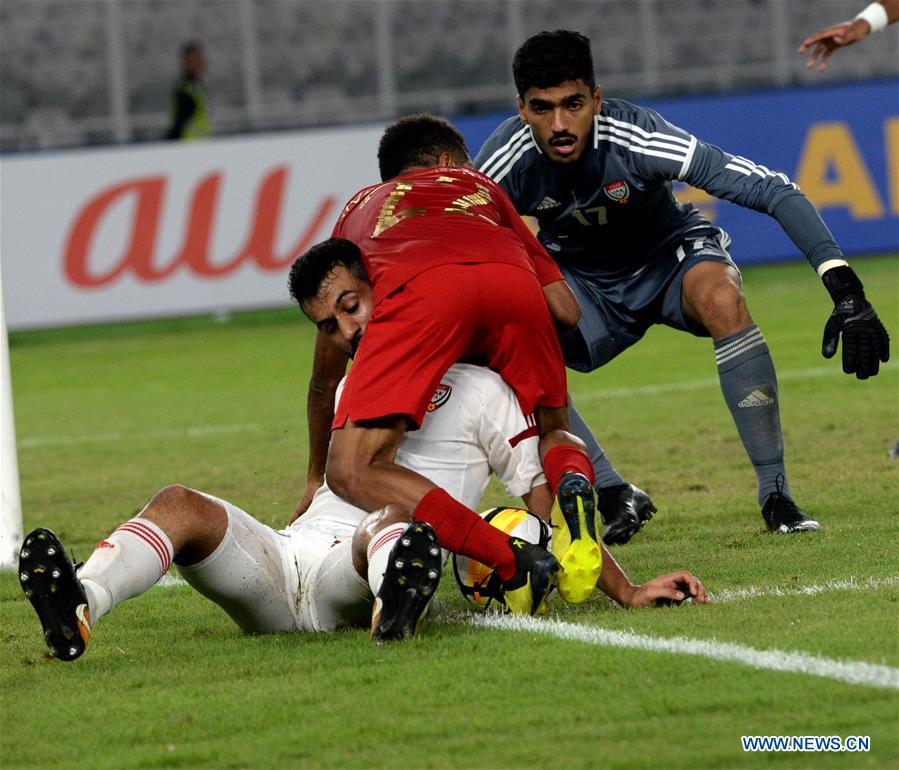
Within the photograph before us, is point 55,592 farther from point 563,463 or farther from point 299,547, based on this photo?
point 563,463

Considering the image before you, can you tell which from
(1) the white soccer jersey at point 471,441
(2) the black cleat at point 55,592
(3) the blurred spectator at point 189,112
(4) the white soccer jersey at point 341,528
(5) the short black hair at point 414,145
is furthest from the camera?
(3) the blurred spectator at point 189,112

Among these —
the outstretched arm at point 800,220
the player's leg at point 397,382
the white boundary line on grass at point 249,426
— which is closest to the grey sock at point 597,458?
the outstretched arm at point 800,220

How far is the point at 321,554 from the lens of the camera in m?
4.36

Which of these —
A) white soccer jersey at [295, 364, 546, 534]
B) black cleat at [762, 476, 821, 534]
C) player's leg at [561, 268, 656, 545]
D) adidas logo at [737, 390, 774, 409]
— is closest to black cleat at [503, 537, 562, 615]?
white soccer jersey at [295, 364, 546, 534]

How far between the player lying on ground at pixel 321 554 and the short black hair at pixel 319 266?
443 millimetres

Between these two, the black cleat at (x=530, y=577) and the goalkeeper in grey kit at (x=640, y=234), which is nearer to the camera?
the black cleat at (x=530, y=577)

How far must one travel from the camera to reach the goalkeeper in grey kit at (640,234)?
5.54 m

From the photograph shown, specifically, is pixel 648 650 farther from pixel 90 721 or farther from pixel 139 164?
pixel 139 164

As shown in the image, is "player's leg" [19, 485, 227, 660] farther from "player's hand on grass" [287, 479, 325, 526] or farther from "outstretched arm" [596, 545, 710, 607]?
"outstretched arm" [596, 545, 710, 607]

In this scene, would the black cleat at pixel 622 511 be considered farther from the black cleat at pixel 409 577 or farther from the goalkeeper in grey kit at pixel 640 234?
the black cleat at pixel 409 577

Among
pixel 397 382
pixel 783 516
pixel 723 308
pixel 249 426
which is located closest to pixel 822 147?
pixel 249 426

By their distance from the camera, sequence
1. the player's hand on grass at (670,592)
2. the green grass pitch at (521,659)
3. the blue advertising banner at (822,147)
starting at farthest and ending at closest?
the blue advertising banner at (822,147)
the player's hand on grass at (670,592)
the green grass pitch at (521,659)

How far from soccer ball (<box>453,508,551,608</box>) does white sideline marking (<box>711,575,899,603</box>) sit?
20.4 inches

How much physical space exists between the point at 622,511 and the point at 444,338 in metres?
1.51
